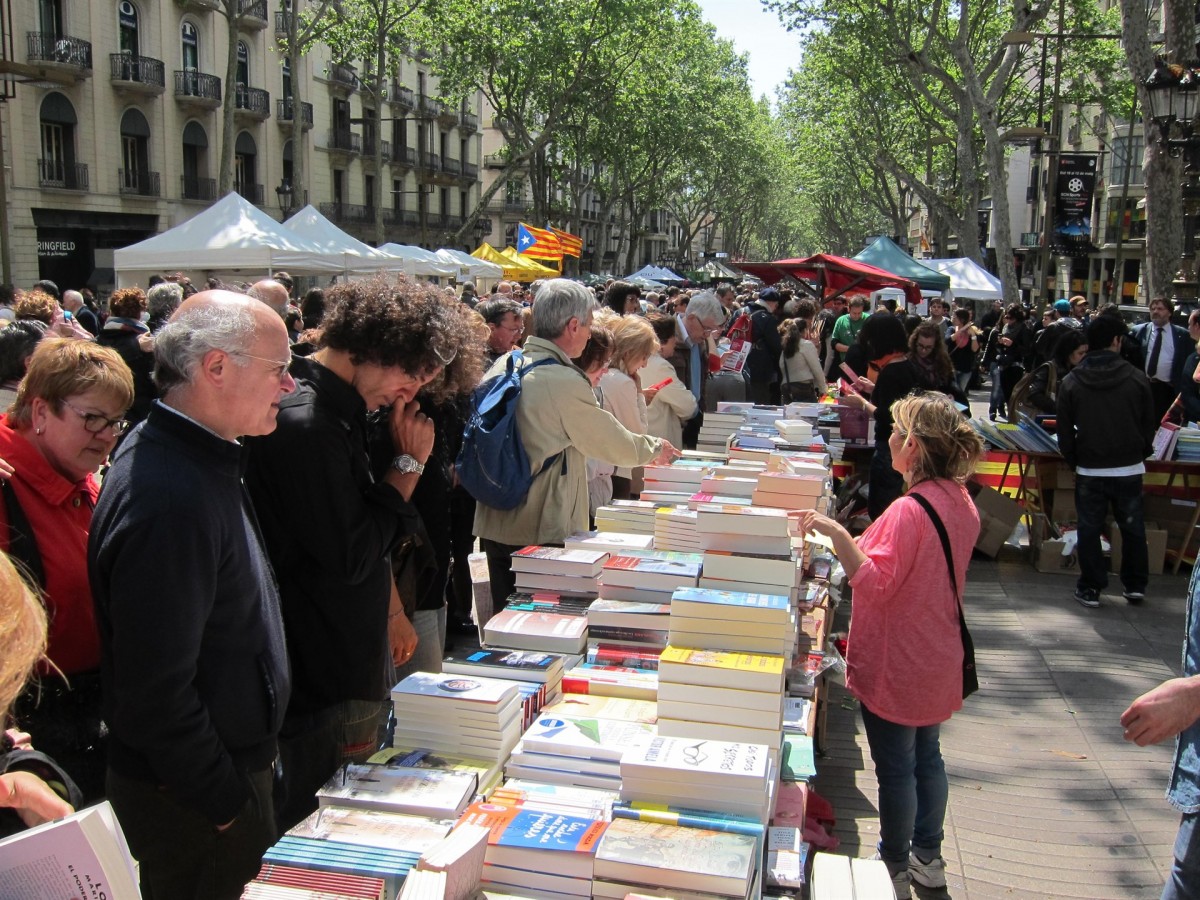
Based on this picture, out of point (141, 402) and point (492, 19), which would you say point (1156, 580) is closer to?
point (141, 402)

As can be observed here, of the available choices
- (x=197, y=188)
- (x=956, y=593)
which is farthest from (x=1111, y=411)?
(x=197, y=188)

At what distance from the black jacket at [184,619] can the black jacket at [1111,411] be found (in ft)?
18.9

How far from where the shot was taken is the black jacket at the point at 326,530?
2385 mm

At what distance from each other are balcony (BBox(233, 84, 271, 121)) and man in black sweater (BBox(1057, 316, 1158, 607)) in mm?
31218

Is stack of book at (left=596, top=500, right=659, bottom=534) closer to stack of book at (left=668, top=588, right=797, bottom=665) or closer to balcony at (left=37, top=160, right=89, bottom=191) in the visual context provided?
stack of book at (left=668, top=588, right=797, bottom=665)

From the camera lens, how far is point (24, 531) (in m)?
2.38

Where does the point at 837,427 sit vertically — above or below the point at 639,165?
below

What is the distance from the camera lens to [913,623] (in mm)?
3201

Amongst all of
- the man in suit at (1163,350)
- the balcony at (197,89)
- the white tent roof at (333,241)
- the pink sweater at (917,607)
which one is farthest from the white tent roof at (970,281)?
the balcony at (197,89)

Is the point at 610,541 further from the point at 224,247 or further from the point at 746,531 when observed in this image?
the point at 224,247

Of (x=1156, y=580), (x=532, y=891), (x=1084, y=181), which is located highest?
(x=1084, y=181)

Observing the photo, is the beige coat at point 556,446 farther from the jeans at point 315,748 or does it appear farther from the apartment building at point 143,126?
the apartment building at point 143,126

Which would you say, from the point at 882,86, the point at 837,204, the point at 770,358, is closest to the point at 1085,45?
the point at 882,86

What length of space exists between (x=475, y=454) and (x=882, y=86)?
2857cm
